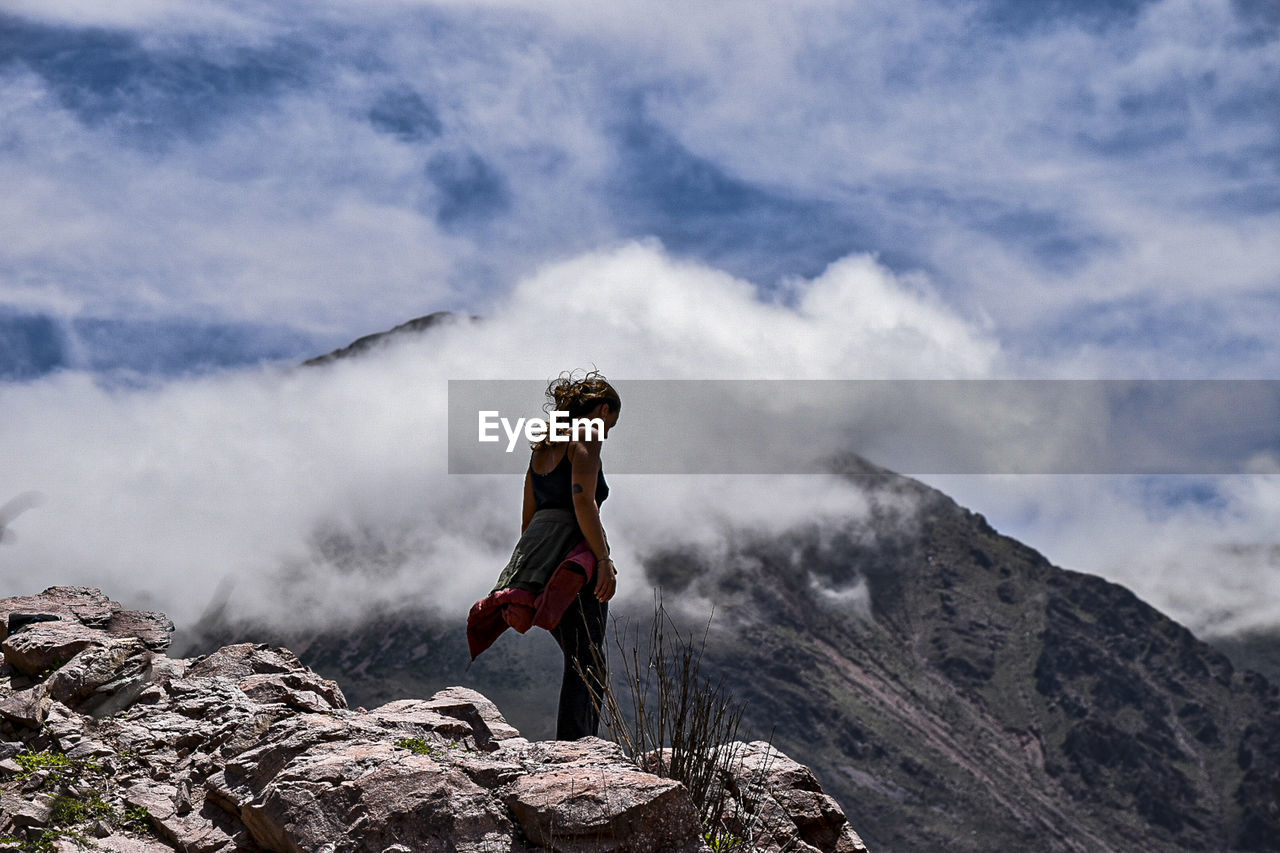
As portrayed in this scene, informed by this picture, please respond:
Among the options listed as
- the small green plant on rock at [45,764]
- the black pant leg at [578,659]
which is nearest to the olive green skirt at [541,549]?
the black pant leg at [578,659]

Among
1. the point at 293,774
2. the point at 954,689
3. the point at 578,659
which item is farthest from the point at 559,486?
the point at 954,689

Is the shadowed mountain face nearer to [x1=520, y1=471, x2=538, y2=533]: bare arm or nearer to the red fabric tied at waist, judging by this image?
[x1=520, y1=471, x2=538, y2=533]: bare arm

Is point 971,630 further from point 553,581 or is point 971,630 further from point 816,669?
point 553,581

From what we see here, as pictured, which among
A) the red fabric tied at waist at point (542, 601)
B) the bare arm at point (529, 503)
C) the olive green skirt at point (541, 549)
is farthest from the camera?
the bare arm at point (529, 503)

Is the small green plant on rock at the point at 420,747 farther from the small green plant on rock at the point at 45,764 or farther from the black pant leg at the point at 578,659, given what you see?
the small green plant on rock at the point at 45,764

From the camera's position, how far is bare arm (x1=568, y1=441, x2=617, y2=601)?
321 inches

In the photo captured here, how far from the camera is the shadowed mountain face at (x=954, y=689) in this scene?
14025 cm

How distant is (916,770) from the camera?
149375mm

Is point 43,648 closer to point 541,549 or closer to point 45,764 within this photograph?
point 45,764

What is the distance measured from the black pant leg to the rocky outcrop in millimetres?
368

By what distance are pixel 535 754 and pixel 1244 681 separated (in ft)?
685

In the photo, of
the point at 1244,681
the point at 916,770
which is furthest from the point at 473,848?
the point at 1244,681

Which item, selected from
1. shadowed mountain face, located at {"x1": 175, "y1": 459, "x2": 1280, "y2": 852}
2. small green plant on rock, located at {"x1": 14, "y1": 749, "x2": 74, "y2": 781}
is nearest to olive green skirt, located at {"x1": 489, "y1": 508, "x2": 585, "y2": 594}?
small green plant on rock, located at {"x1": 14, "y1": 749, "x2": 74, "y2": 781}

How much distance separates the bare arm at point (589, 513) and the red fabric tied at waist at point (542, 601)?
0.07 m
